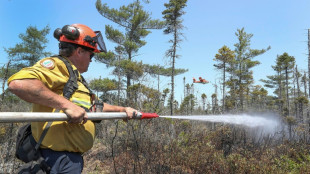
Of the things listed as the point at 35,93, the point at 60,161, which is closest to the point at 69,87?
the point at 35,93

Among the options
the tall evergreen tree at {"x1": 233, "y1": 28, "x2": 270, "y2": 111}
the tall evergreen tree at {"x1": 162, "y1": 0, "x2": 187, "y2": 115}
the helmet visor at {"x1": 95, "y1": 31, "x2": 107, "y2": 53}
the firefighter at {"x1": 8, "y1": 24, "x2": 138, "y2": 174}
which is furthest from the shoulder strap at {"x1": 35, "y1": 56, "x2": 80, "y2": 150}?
the tall evergreen tree at {"x1": 233, "y1": 28, "x2": 270, "y2": 111}

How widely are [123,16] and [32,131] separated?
25.7m

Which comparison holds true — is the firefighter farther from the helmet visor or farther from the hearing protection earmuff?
the helmet visor

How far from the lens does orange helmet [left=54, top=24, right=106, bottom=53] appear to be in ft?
6.23

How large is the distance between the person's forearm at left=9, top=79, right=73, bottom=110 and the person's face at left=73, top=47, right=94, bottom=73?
55cm

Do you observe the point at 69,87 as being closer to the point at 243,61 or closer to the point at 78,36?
the point at 78,36

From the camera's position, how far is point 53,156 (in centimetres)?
164

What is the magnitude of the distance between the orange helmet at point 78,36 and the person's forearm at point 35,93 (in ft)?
1.95

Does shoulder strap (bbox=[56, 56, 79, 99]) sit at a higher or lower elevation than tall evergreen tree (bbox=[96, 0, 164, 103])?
lower

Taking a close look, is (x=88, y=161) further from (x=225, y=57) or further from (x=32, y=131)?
(x=225, y=57)

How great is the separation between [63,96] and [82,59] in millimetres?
476

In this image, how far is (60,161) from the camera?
1632 mm

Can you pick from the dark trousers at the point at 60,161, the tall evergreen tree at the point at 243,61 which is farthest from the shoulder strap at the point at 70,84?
the tall evergreen tree at the point at 243,61

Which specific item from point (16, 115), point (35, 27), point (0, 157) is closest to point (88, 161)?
point (0, 157)
